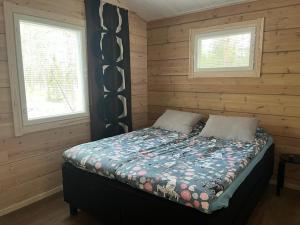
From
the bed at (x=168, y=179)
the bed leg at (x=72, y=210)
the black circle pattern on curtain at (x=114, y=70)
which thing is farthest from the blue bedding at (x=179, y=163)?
the black circle pattern on curtain at (x=114, y=70)

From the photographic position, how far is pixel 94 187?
6.47 ft

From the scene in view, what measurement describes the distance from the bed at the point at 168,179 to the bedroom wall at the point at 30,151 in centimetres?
51

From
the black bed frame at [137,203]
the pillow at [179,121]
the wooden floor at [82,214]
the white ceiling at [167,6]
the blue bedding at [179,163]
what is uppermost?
the white ceiling at [167,6]

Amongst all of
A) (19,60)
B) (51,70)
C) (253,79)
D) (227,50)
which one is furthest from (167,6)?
(19,60)

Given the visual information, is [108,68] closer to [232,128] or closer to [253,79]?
[232,128]

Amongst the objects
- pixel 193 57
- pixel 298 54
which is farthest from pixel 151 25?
pixel 298 54

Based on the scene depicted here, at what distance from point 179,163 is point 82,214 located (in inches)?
45.1

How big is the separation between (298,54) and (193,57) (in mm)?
1281

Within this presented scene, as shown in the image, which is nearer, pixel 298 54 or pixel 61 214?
pixel 61 214

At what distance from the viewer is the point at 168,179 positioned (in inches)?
63.1

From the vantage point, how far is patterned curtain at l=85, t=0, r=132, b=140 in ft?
9.50

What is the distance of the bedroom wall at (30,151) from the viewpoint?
2.20m

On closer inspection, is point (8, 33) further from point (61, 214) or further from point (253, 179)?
point (253, 179)

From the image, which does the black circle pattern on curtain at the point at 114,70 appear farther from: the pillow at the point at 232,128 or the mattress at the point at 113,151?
the pillow at the point at 232,128
